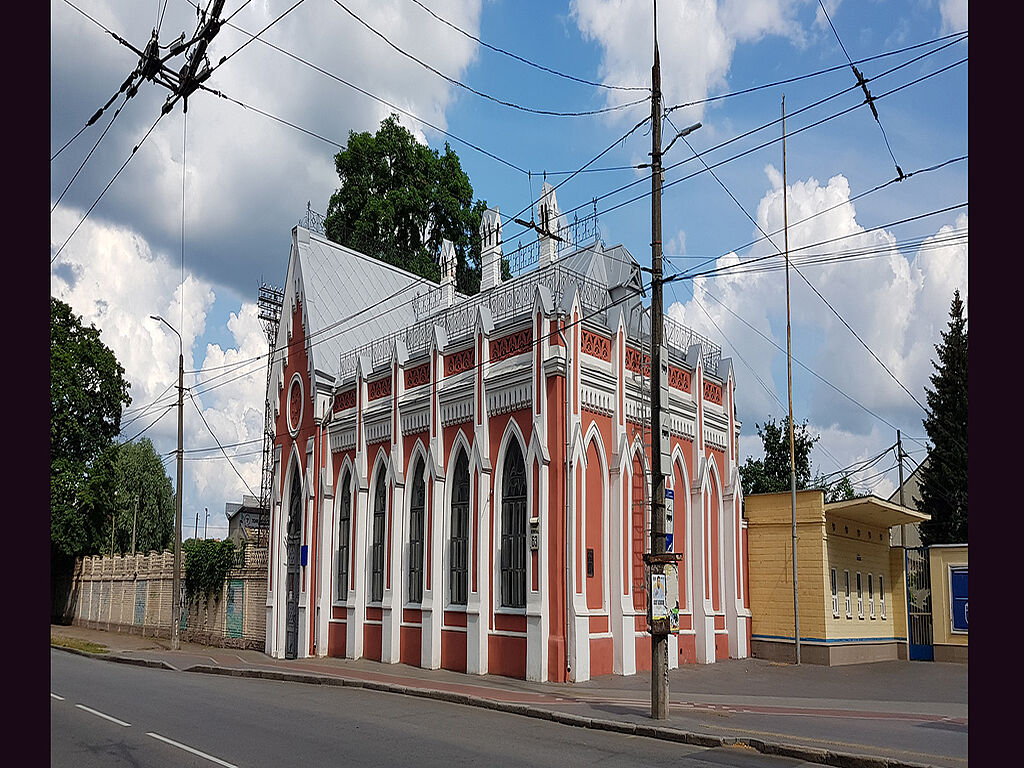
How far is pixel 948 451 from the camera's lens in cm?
3909

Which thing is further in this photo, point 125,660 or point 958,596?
point 125,660

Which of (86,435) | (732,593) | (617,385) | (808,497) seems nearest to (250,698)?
(617,385)

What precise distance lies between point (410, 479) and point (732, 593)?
8.93 meters

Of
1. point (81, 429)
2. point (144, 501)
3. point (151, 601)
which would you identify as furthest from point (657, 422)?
point (144, 501)

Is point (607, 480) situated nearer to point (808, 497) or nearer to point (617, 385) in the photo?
point (617, 385)

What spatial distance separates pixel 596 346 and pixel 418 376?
5.50 meters

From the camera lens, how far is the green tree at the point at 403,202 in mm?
45062

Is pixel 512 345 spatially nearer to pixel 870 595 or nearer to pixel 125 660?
pixel 870 595

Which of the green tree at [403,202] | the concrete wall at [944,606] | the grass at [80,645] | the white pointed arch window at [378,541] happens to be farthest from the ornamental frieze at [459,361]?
the green tree at [403,202]

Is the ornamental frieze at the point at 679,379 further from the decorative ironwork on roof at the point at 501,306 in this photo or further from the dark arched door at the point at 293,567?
the dark arched door at the point at 293,567

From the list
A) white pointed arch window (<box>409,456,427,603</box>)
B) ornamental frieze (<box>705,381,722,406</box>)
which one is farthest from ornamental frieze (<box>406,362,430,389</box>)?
ornamental frieze (<box>705,381,722,406</box>)

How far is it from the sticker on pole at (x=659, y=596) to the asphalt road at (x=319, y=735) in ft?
6.07

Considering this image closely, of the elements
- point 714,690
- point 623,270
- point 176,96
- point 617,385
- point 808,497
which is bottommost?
point 714,690

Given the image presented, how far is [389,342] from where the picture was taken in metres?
29.3
